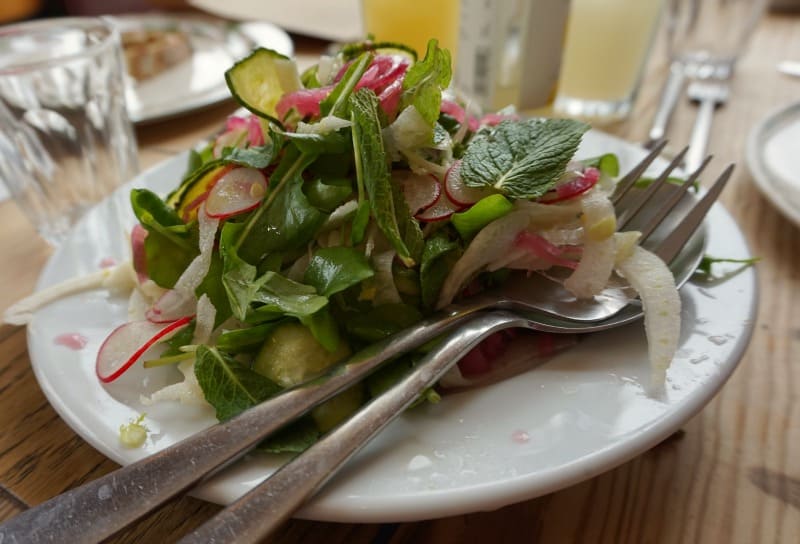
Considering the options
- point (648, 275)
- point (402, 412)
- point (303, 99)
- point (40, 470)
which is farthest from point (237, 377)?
point (648, 275)

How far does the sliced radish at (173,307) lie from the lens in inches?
34.2

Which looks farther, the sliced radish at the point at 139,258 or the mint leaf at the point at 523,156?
the sliced radish at the point at 139,258

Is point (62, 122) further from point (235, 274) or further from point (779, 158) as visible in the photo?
point (779, 158)

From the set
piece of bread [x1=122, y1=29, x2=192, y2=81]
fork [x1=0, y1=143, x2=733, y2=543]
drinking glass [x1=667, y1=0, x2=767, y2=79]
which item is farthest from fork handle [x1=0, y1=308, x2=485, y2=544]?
drinking glass [x1=667, y1=0, x2=767, y2=79]

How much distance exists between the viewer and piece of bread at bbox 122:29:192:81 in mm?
2047

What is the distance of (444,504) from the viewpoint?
0.58m

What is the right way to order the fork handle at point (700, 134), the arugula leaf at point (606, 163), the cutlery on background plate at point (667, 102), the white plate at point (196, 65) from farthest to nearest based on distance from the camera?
the white plate at point (196, 65), the cutlery on background plate at point (667, 102), the fork handle at point (700, 134), the arugula leaf at point (606, 163)

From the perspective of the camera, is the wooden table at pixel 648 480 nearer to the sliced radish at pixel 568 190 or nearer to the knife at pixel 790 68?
the sliced radish at pixel 568 190

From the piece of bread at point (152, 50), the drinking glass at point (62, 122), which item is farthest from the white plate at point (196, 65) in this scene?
the drinking glass at point (62, 122)

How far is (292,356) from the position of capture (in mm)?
751

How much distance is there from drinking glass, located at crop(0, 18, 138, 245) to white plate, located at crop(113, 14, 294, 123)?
0.97 feet

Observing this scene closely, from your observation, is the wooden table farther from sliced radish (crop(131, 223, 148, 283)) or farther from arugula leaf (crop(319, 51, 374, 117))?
arugula leaf (crop(319, 51, 374, 117))

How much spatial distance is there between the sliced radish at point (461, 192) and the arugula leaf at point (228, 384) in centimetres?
34

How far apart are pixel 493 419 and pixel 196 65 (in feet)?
6.18
